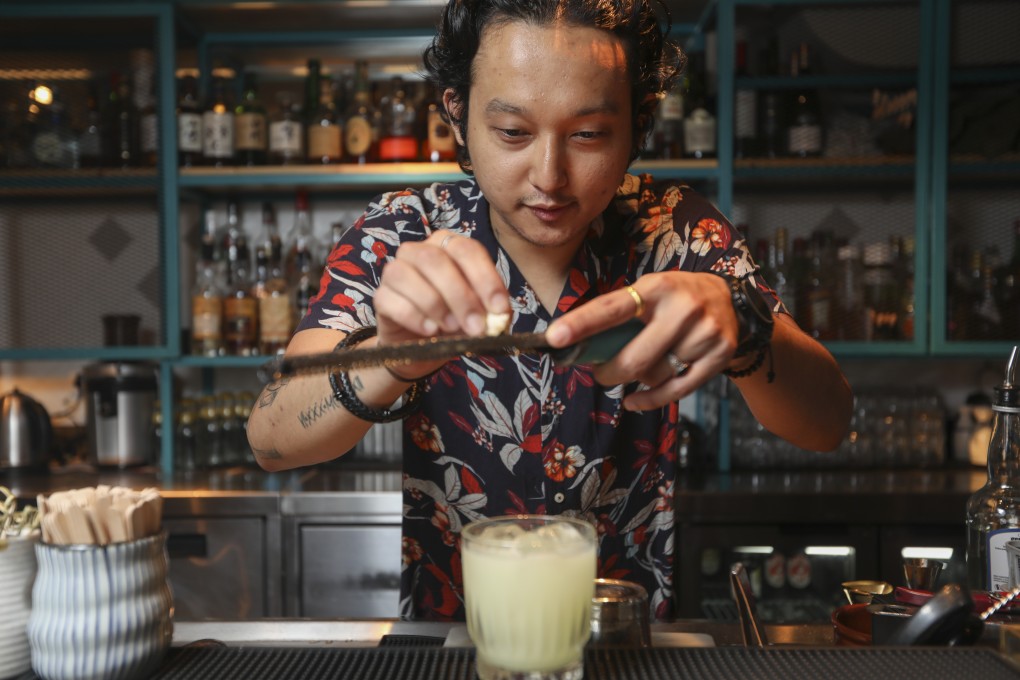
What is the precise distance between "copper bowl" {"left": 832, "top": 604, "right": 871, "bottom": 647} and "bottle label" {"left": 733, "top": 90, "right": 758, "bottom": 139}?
84.9 inches

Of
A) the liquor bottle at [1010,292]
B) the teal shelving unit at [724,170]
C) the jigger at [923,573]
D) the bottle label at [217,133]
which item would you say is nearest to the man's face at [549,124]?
the jigger at [923,573]

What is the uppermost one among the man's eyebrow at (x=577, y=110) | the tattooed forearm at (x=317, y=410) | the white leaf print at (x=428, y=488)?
→ the man's eyebrow at (x=577, y=110)

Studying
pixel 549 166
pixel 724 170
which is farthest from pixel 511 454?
pixel 724 170

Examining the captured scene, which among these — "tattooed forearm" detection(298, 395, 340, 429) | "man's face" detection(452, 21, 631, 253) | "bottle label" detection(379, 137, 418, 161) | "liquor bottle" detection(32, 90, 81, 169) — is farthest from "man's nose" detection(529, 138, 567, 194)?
"liquor bottle" detection(32, 90, 81, 169)

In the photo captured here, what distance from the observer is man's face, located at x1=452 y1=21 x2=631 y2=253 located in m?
1.08

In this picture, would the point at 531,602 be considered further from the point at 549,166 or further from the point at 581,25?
the point at 581,25

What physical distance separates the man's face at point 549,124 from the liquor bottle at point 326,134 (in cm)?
178

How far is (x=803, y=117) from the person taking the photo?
2834 millimetres

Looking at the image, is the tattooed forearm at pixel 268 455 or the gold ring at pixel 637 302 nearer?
the gold ring at pixel 637 302

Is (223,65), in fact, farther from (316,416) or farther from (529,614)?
(529,614)

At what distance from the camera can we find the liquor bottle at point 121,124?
2.91 m

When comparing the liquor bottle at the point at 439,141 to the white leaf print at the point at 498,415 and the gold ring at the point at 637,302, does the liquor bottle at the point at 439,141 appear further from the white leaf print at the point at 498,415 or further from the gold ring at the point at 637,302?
the gold ring at the point at 637,302

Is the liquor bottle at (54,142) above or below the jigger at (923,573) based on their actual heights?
above

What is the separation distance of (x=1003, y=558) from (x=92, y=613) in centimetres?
102
